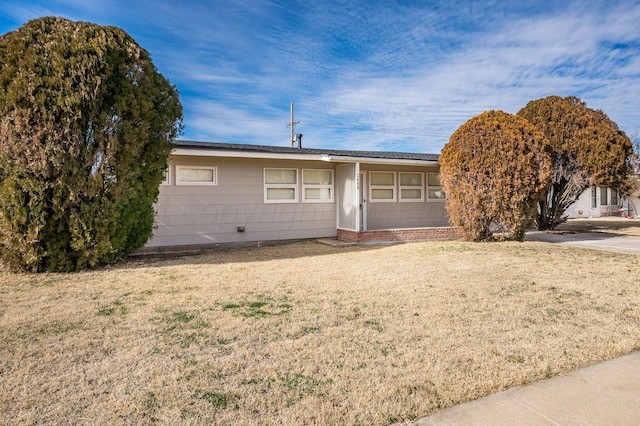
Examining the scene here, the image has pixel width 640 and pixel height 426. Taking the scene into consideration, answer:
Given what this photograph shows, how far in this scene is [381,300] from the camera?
513 cm

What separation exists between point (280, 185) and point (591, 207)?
21502mm

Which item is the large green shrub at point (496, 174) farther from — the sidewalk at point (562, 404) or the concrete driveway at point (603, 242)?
the sidewalk at point (562, 404)

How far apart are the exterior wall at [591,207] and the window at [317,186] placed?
17337 millimetres

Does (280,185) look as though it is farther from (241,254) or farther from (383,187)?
(383,187)

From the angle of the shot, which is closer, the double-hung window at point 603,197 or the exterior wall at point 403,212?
the exterior wall at point 403,212

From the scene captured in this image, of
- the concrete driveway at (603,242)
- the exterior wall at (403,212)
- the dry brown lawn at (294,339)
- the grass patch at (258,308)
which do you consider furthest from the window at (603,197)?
the grass patch at (258,308)

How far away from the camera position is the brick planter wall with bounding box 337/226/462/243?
11570mm

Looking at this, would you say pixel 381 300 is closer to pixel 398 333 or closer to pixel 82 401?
pixel 398 333

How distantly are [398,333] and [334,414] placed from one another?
5.23 feet

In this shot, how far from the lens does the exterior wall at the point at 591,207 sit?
23500 millimetres

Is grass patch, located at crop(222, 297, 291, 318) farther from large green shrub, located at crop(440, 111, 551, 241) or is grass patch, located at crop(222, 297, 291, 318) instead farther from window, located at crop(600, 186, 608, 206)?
window, located at crop(600, 186, 608, 206)

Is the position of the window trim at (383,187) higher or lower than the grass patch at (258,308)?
higher

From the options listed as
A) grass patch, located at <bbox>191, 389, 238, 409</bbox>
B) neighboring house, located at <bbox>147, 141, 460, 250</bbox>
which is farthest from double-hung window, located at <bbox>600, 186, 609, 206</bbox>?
grass patch, located at <bbox>191, 389, 238, 409</bbox>

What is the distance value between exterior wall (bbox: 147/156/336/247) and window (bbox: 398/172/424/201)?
330cm
